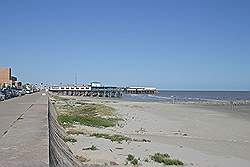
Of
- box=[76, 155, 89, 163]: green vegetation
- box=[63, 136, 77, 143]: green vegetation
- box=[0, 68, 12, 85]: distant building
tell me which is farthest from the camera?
box=[0, 68, 12, 85]: distant building

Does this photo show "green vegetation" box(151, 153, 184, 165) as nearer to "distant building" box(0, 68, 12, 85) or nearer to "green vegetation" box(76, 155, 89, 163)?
"green vegetation" box(76, 155, 89, 163)

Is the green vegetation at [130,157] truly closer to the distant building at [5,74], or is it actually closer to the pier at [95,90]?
the pier at [95,90]

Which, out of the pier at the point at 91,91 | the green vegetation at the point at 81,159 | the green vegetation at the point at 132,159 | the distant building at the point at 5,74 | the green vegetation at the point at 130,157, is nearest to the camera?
the green vegetation at the point at 81,159

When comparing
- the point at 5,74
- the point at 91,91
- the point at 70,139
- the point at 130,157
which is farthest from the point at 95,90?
the point at 130,157

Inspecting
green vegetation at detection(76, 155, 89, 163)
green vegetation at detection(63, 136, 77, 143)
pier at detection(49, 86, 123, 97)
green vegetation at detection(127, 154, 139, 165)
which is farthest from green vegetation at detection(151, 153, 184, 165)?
pier at detection(49, 86, 123, 97)

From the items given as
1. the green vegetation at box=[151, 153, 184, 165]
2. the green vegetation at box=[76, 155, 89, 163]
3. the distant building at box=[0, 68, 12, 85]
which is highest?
the distant building at box=[0, 68, 12, 85]

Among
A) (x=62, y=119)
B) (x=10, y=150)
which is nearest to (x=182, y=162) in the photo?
(x=10, y=150)

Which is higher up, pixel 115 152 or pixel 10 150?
pixel 10 150

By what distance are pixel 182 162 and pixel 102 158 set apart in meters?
2.68

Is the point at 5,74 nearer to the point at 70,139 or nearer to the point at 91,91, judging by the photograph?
the point at 91,91

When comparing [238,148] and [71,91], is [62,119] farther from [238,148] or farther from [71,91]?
[71,91]

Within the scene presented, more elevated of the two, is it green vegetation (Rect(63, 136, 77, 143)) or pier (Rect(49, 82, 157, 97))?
pier (Rect(49, 82, 157, 97))

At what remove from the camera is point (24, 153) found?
7336mm

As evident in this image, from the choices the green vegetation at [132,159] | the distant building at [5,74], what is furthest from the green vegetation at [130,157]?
the distant building at [5,74]
